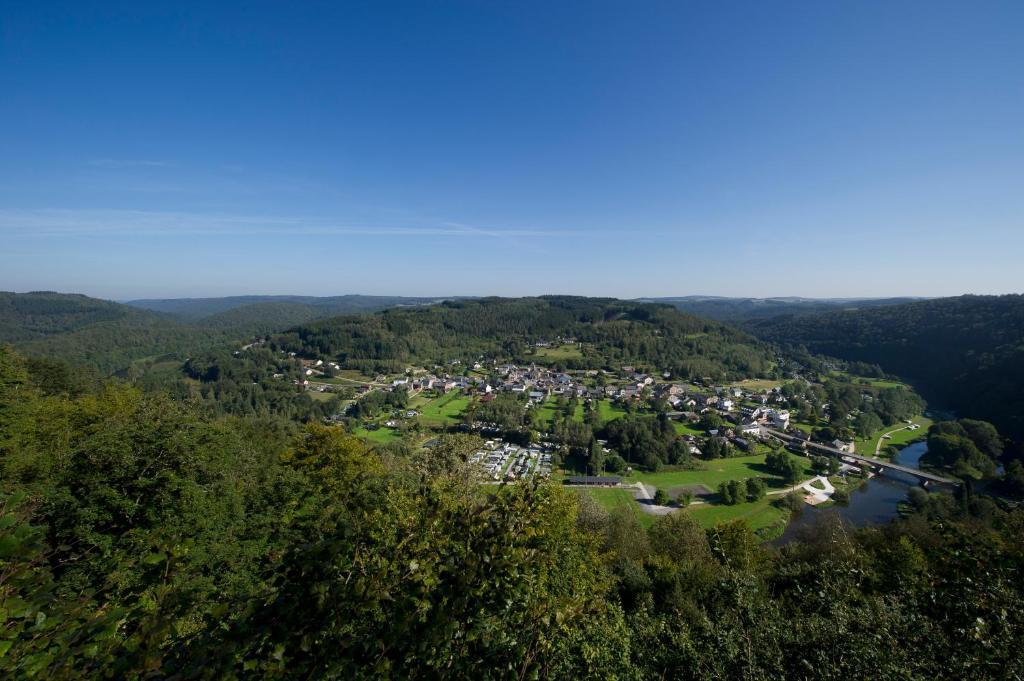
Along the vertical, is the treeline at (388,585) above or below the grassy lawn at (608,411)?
above

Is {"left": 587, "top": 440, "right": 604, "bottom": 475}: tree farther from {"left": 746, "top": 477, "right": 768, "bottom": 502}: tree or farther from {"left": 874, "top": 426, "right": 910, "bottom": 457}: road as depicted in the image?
{"left": 874, "top": 426, "right": 910, "bottom": 457}: road

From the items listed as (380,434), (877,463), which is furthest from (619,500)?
(877,463)

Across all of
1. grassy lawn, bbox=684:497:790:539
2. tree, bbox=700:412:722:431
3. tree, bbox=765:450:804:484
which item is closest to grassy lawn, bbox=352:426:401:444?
grassy lawn, bbox=684:497:790:539

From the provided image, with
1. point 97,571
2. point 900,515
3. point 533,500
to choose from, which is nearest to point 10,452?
point 97,571

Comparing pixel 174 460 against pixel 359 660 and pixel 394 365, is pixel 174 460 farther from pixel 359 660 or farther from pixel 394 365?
pixel 394 365

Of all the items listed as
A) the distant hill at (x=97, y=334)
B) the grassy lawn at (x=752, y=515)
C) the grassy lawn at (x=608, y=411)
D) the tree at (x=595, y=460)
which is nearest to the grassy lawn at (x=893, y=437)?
the grassy lawn at (x=752, y=515)

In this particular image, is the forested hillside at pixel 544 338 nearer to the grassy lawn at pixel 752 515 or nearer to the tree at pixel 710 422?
the tree at pixel 710 422
